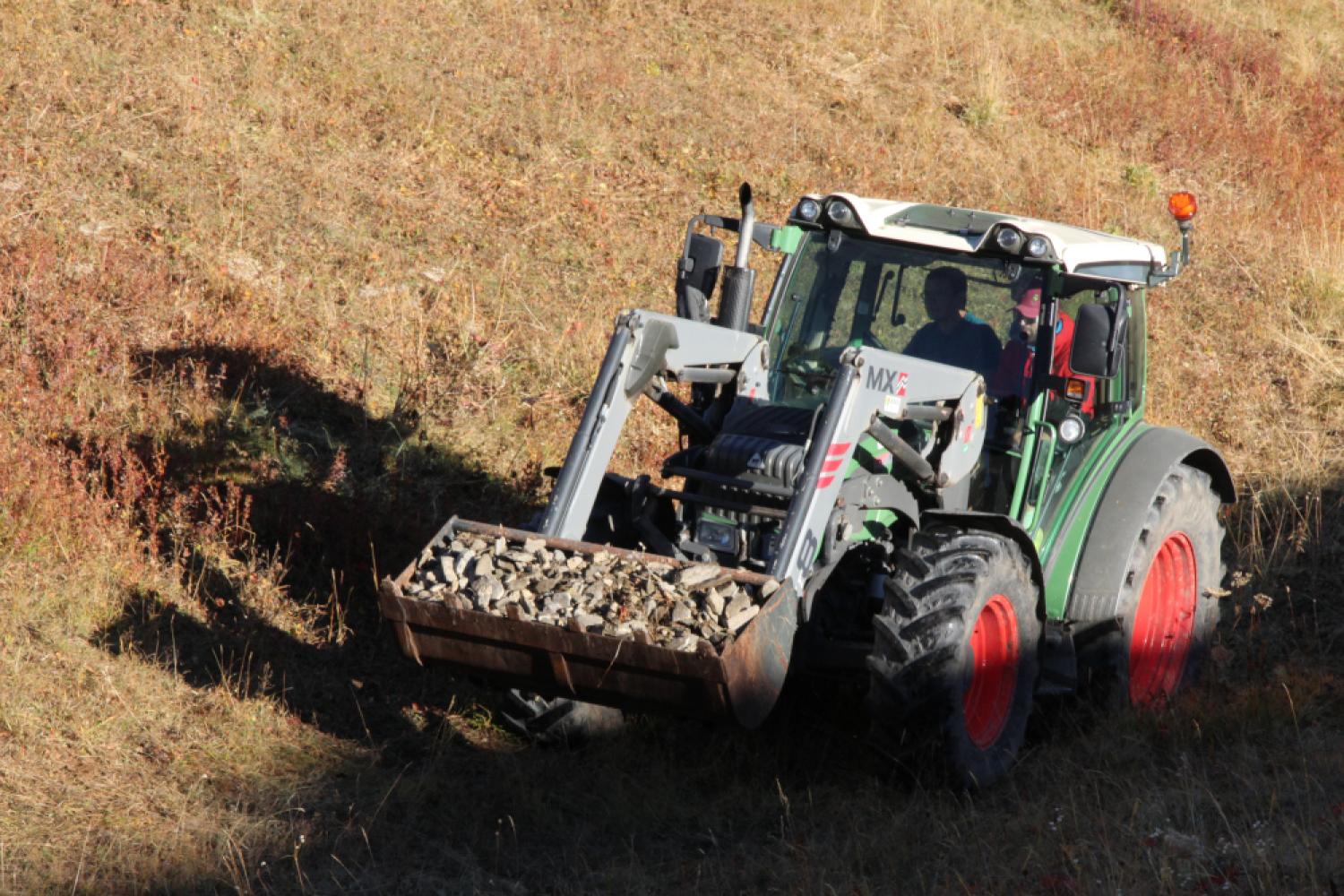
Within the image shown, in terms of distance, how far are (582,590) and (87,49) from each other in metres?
9.32

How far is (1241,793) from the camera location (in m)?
5.46

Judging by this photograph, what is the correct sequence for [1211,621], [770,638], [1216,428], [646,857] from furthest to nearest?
[1216,428], [1211,621], [646,857], [770,638]

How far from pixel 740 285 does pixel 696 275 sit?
0.22m

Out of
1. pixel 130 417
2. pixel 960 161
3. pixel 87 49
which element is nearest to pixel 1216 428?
pixel 960 161

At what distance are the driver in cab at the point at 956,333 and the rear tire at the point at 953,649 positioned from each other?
1056mm

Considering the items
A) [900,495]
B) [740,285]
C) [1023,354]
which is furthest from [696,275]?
[1023,354]

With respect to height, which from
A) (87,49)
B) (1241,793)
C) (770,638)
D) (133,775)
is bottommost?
(133,775)

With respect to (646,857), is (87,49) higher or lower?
higher

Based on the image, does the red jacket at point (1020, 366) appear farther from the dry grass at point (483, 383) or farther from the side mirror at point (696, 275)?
the dry grass at point (483, 383)

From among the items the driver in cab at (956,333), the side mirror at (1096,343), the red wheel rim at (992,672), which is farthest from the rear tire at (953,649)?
the driver in cab at (956,333)

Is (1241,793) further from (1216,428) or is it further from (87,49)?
(87,49)

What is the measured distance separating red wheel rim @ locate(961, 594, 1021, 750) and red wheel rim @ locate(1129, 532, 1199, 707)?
3.96 feet

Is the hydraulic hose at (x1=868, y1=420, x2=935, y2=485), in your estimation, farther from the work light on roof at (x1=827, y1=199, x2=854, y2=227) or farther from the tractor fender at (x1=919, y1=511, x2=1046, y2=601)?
the work light on roof at (x1=827, y1=199, x2=854, y2=227)

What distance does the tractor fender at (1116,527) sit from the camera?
626 cm
